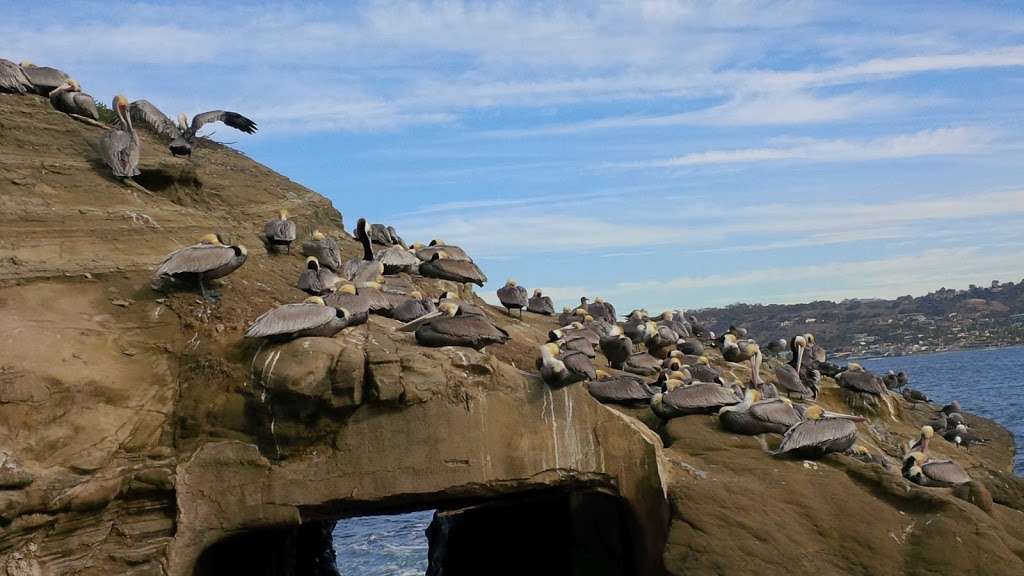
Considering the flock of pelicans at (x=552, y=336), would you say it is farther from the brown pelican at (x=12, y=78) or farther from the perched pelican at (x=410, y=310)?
the brown pelican at (x=12, y=78)

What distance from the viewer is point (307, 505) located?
12.0m

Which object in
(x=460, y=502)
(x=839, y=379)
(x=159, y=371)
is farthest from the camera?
(x=839, y=379)

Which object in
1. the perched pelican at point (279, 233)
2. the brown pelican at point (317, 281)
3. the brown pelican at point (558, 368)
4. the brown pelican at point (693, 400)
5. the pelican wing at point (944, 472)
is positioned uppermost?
the perched pelican at point (279, 233)

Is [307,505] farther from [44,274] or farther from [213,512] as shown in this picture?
[44,274]

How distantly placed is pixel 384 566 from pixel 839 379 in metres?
13.3

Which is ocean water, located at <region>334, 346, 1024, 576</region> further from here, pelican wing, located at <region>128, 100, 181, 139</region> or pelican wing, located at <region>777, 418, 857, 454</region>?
pelican wing, located at <region>777, 418, 857, 454</region>

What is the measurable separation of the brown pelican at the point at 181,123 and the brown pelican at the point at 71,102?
1.58 metres

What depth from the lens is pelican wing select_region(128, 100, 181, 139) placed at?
18.7 metres

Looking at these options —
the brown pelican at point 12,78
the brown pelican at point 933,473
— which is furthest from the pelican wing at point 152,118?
the brown pelican at point 933,473

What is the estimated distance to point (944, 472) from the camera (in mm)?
15281

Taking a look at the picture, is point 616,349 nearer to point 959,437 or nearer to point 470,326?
point 470,326

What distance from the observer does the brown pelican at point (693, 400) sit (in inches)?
588

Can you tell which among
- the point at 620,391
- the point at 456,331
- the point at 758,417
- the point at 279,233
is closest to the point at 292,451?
the point at 456,331

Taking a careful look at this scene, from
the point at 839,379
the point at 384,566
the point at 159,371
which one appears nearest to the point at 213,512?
the point at 159,371
